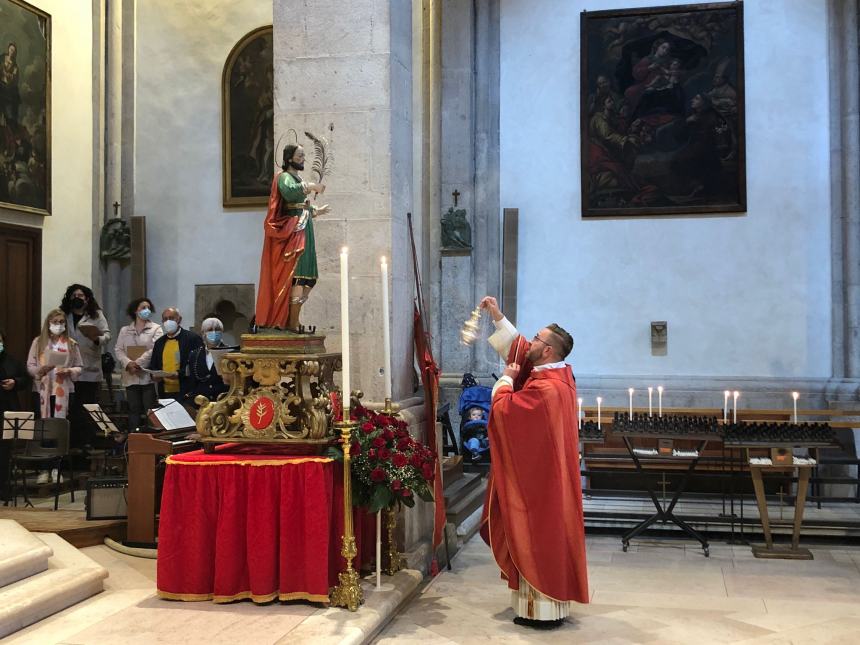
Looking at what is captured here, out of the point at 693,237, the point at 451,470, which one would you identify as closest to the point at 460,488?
the point at 451,470

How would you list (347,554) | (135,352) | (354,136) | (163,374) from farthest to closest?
(135,352) < (163,374) < (354,136) < (347,554)

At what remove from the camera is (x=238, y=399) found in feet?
19.3

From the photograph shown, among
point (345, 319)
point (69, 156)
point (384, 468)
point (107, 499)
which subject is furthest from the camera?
point (69, 156)

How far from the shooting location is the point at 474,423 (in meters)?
10.6

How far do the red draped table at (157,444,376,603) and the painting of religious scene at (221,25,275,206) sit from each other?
7874 millimetres

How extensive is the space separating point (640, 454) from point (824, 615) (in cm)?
231

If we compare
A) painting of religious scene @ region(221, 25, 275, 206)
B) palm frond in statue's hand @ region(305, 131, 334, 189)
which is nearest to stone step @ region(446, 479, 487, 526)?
palm frond in statue's hand @ region(305, 131, 334, 189)

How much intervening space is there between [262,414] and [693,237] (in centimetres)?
795

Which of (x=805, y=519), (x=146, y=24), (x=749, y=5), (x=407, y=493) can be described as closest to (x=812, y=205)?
(x=749, y=5)

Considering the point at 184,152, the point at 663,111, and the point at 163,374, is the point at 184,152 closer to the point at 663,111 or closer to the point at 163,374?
the point at 163,374

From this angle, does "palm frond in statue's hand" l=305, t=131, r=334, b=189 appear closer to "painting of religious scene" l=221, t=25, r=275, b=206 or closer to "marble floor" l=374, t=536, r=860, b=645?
"marble floor" l=374, t=536, r=860, b=645

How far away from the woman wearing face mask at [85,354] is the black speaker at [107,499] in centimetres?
345

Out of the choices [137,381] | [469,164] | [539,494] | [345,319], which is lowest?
[539,494]

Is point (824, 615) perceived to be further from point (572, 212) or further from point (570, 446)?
point (572, 212)
